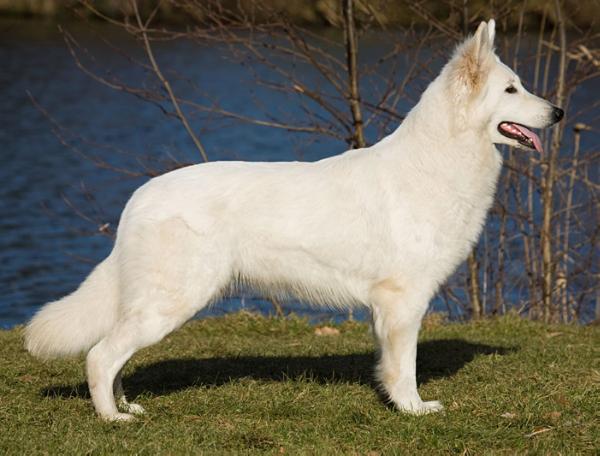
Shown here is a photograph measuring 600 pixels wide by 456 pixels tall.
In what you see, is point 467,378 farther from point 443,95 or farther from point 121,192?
point 121,192

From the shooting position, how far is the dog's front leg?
577cm

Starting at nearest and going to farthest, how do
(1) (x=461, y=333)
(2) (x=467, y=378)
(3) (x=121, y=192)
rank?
1. (2) (x=467, y=378)
2. (1) (x=461, y=333)
3. (3) (x=121, y=192)

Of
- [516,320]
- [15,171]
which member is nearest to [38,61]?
[15,171]

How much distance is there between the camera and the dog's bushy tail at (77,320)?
5750 mm

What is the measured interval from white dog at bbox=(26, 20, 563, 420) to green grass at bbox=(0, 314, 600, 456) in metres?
0.35

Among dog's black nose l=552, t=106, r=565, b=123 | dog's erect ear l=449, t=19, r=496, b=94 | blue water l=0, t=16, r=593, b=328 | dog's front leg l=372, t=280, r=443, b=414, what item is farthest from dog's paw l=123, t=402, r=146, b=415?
blue water l=0, t=16, r=593, b=328

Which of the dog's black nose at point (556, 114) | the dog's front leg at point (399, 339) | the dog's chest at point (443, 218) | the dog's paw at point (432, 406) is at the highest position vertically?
the dog's black nose at point (556, 114)

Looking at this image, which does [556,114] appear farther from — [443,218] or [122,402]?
[122,402]

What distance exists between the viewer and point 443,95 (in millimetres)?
5801

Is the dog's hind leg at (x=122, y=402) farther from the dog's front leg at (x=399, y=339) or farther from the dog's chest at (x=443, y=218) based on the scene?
the dog's chest at (x=443, y=218)

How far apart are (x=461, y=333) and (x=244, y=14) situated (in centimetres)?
390

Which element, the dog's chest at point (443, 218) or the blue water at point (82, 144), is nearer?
the dog's chest at point (443, 218)

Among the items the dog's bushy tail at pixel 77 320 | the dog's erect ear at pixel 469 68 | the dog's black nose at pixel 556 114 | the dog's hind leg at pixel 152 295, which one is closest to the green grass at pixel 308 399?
the dog's hind leg at pixel 152 295

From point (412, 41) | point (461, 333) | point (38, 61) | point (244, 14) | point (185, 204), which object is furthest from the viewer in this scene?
point (38, 61)
